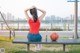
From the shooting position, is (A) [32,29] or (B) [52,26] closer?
(A) [32,29]

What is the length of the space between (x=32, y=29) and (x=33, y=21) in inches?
9.8

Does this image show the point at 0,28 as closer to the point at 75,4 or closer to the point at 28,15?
the point at 75,4

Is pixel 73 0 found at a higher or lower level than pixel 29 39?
higher

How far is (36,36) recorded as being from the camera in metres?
9.43

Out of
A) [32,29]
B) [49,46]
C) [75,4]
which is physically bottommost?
[49,46]

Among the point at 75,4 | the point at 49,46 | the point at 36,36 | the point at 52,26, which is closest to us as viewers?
the point at 36,36

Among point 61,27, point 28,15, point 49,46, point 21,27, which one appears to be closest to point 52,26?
point 61,27

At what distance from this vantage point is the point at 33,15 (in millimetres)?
9484

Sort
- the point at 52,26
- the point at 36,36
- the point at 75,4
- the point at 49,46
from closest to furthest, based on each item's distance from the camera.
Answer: the point at 36,36
the point at 49,46
the point at 75,4
the point at 52,26

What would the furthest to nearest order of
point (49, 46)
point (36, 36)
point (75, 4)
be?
1. point (75, 4)
2. point (49, 46)
3. point (36, 36)

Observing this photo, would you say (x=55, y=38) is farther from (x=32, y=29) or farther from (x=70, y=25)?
(x=70, y=25)

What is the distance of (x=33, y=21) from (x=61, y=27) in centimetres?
2112

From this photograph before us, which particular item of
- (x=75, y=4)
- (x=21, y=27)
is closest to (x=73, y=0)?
(x=75, y=4)

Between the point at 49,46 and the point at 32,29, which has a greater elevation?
the point at 32,29
